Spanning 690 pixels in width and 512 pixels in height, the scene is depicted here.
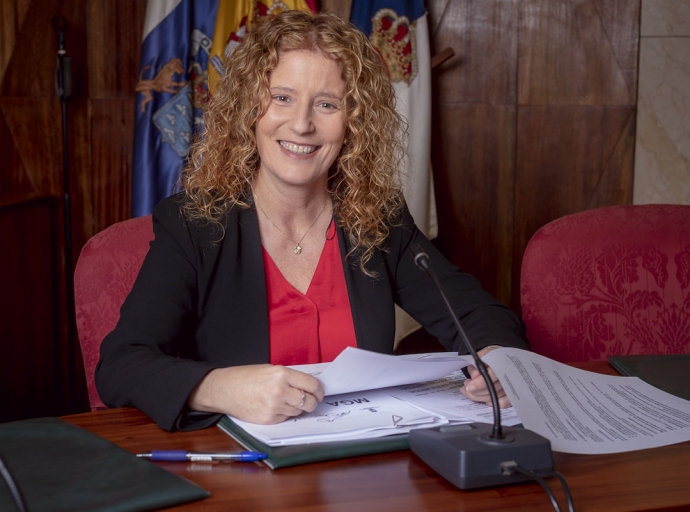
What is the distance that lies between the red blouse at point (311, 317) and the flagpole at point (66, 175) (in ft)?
5.92

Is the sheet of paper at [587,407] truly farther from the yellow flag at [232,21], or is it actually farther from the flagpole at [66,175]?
the flagpole at [66,175]

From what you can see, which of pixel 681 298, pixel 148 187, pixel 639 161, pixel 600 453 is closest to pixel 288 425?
pixel 600 453

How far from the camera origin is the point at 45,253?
325 centimetres

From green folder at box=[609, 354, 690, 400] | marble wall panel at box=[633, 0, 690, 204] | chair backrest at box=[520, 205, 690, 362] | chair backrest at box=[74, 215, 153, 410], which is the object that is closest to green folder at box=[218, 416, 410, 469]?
green folder at box=[609, 354, 690, 400]

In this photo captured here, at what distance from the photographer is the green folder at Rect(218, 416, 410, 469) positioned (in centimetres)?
100

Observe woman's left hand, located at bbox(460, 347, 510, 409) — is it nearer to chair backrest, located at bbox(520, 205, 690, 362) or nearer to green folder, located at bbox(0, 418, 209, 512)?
green folder, located at bbox(0, 418, 209, 512)

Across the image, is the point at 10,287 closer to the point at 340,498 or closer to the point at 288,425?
the point at 288,425

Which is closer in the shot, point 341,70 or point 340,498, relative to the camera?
point 340,498

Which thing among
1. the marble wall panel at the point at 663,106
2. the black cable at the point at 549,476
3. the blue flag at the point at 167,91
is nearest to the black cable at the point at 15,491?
the black cable at the point at 549,476

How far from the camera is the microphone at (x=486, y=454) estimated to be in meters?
0.94

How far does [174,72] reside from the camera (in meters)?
3.20

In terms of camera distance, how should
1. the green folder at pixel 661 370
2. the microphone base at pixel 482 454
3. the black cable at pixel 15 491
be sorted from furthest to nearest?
the green folder at pixel 661 370
the microphone base at pixel 482 454
the black cable at pixel 15 491

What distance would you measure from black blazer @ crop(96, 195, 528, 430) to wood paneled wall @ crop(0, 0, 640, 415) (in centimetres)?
176

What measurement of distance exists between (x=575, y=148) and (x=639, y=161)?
0.31 meters
